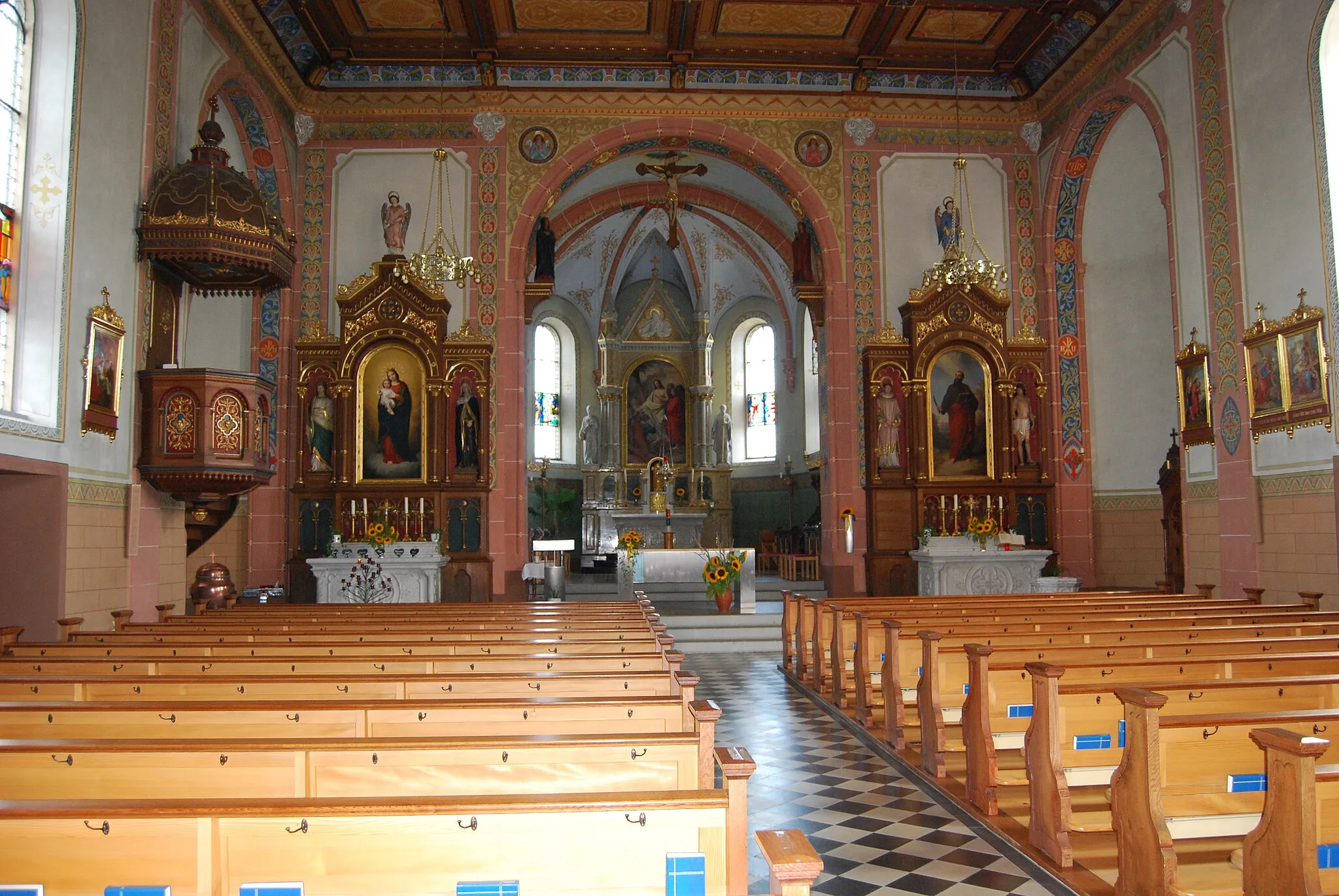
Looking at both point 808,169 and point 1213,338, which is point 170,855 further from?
point 808,169

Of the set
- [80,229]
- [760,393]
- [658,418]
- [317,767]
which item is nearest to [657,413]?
[658,418]

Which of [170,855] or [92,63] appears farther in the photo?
[92,63]

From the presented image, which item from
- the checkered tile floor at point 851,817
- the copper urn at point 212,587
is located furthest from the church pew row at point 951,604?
the copper urn at point 212,587

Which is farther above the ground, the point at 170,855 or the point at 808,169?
the point at 808,169

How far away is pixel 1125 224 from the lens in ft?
54.3

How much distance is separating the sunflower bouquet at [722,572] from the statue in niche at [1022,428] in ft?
16.2

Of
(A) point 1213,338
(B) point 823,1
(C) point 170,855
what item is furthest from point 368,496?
(C) point 170,855

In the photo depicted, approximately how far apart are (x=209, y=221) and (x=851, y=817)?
8494 mm

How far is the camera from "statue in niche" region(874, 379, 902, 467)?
16641 millimetres

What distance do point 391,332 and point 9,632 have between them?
370 inches

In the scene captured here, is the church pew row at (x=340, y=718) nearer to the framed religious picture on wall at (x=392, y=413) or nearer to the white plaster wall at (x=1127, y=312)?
the framed religious picture on wall at (x=392, y=413)

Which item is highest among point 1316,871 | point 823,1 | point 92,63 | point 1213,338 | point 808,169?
point 823,1

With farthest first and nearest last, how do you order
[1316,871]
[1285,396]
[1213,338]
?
[1213,338], [1285,396], [1316,871]

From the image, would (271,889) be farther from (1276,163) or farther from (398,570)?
(398,570)
